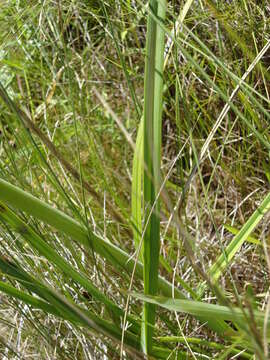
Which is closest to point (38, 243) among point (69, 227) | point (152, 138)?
point (69, 227)

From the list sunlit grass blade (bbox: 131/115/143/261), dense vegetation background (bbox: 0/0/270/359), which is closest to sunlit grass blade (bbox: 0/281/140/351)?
dense vegetation background (bbox: 0/0/270/359)

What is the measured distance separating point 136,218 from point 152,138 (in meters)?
0.14

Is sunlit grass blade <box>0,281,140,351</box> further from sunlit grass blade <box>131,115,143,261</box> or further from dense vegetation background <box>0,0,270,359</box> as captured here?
sunlit grass blade <box>131,115,143,261</box>

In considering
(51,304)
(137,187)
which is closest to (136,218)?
(137,187)

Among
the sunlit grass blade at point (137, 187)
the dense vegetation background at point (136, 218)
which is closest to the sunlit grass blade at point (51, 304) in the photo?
the dense vegetation background at point (136, 218)

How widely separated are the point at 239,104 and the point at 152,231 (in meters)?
0.45

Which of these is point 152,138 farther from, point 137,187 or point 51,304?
point 51,304

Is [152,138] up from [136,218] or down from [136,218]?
up

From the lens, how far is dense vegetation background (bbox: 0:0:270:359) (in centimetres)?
60

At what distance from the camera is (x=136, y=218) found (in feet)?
2.31

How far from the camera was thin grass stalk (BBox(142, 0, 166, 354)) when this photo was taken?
0.59 meters

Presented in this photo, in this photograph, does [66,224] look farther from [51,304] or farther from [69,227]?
[51,304]

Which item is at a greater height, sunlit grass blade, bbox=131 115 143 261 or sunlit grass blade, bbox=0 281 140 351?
sunlit grass blade, bbox=131 115 143 261

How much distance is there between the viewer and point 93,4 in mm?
1002
